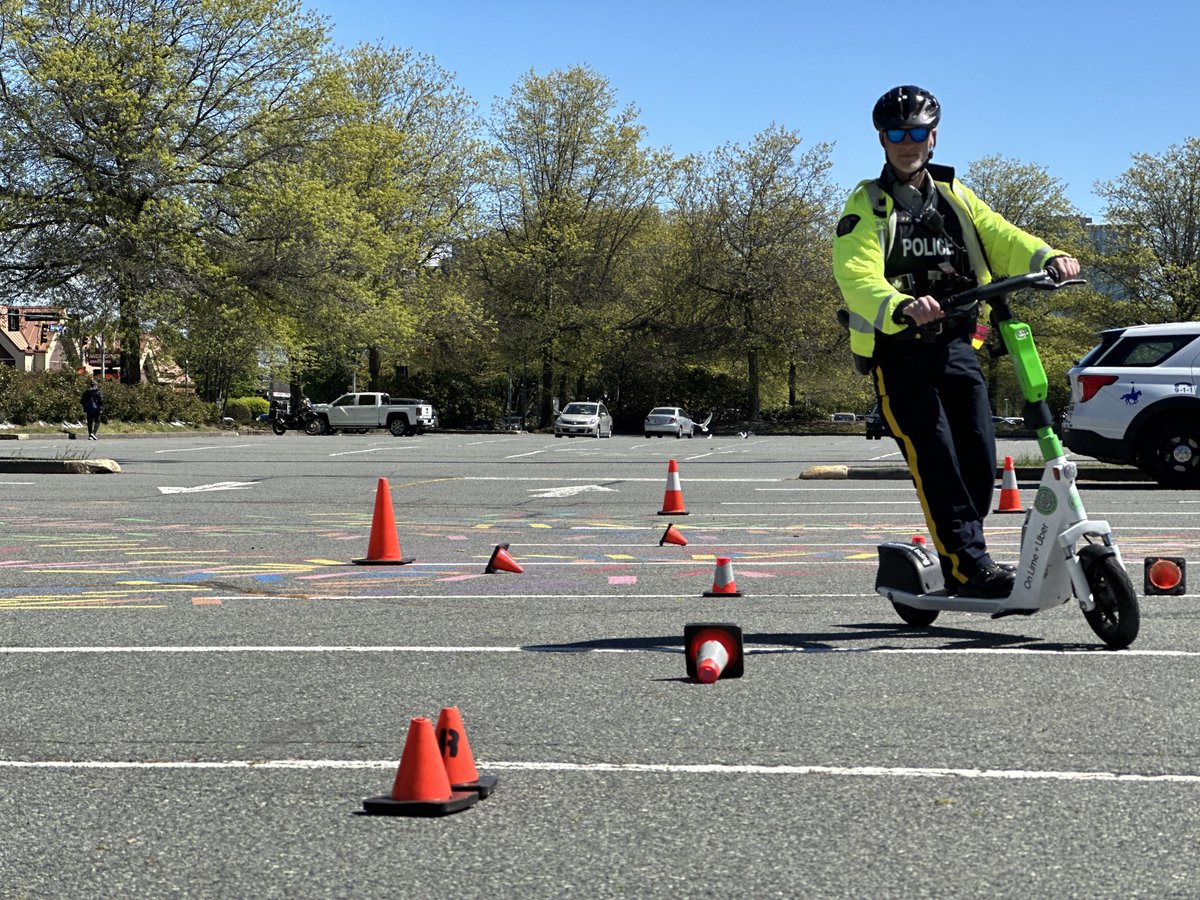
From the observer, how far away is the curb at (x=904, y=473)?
20.6 meters

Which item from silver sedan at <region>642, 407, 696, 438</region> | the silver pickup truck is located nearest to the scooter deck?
silver sedan at <region>642, 407, 696, 438</region>

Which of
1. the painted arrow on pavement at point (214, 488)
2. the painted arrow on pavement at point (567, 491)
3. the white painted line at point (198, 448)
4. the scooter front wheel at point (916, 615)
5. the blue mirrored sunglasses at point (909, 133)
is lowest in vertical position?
the painted arrow on pavement at point (214, 488)

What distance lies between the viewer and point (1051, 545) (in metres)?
6.52

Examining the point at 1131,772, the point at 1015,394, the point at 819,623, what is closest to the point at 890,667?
the point at 819,623

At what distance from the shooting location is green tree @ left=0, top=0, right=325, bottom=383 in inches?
1800

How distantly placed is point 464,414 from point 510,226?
8970 mm

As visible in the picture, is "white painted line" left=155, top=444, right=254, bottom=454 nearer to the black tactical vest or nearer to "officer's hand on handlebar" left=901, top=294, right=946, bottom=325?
the black tactical vest

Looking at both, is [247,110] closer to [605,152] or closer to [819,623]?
[605,152]

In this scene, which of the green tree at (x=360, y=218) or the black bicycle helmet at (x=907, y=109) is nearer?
the black bicycle helmet at (x=907, y=109)

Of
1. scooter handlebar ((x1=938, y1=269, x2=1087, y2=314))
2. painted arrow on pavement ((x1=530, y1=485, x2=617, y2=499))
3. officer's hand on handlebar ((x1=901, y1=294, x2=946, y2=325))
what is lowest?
painted arrow on pavement ((x1=530, y1=485, x2=617, y2=499))

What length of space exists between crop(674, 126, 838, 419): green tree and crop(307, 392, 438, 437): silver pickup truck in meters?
15.2

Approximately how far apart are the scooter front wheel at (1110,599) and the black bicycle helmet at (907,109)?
1963 millimetres

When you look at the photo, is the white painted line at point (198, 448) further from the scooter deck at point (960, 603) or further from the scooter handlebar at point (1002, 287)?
the scooter handlebar at point (1002, 287)

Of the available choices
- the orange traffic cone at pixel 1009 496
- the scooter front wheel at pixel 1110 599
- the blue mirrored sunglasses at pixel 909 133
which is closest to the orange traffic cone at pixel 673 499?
the orange traffic cone at pixel 1009 496
